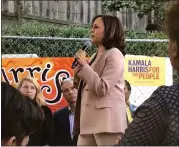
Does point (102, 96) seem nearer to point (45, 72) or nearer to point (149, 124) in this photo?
point (149, 124)

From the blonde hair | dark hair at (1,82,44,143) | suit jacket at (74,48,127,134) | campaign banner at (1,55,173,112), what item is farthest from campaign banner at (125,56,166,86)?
dark hair at (1,82,44,143)

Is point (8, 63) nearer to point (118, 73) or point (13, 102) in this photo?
point (118, 73)

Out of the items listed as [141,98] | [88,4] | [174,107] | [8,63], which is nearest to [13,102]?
[174,107]

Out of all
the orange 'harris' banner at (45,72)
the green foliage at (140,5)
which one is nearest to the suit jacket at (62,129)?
the orange 'harris' banner at (45,72)

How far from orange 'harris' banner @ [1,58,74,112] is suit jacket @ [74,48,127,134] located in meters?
1.56

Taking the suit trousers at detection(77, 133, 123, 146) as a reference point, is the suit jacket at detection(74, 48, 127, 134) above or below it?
above

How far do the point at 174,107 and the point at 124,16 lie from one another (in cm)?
691

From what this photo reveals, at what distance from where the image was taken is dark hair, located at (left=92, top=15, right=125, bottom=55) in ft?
10.3

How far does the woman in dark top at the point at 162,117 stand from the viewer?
142cm

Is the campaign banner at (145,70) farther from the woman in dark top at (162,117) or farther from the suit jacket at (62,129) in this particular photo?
the woman in dark top at (162,117)

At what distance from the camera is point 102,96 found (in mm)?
2957

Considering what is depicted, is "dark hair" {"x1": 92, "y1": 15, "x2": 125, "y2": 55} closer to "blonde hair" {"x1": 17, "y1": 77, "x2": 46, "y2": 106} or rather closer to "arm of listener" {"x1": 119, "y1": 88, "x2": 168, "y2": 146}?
"blonde hair" {"x1": 17, "y1": 77, "x2": 46, "y2": 106}

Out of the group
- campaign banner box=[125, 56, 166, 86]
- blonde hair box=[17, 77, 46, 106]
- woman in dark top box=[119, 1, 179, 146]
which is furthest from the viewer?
campaign banner box=[125, 56, 166, 86]

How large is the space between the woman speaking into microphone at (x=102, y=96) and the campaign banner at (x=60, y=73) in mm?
1518
